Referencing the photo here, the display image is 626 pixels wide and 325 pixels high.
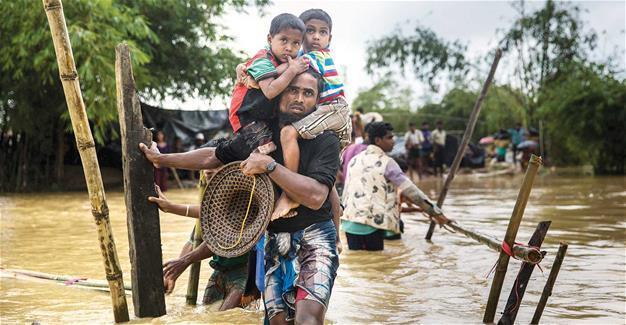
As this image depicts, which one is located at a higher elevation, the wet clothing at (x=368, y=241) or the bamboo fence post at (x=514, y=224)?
the bamboo fence post at (x=514, y=224)

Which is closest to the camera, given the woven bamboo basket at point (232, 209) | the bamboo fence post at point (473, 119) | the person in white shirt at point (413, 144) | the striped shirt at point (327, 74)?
the woven bamboo basket at point (232, 209)

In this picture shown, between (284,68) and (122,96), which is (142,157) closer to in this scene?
(122,96)

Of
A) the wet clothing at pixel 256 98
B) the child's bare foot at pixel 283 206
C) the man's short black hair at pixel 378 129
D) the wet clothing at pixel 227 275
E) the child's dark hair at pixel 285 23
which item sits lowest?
the wet clothing at pixel 227 275

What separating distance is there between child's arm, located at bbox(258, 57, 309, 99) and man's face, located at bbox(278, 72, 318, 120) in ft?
0.15

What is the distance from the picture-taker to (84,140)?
3885 mm

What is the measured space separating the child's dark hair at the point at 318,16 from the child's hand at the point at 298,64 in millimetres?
445

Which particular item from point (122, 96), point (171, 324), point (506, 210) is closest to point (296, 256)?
point (171, 324)

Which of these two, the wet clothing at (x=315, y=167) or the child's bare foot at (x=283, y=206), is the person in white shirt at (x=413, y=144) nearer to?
the wet clothing at (x=315, y=167)

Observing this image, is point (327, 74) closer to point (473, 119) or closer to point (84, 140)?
point (84, 140)

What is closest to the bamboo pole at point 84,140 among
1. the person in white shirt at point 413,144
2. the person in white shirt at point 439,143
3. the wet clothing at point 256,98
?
the wet clothing at point 256,98

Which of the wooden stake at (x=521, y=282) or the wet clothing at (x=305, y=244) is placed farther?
the wooden stake at (x=521, y=282)

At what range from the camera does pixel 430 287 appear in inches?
229

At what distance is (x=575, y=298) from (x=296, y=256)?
2783 mm

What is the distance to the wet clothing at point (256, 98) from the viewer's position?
134 inches
